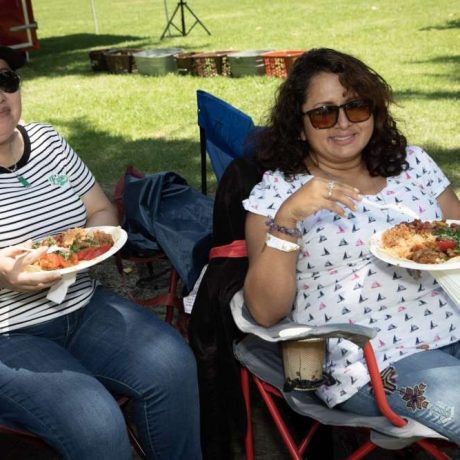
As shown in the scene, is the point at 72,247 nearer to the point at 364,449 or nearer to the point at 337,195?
the point at 337,195

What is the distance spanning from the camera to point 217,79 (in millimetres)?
10438

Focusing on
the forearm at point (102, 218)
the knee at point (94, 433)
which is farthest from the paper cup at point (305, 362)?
the forearm at point (102, 218)

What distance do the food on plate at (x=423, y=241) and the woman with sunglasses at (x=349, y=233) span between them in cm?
16

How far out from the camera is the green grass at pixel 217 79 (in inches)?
281

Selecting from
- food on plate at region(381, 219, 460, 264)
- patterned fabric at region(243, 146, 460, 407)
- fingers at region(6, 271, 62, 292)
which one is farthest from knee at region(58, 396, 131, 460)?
food on plate at region(381, 219, 460, 264)

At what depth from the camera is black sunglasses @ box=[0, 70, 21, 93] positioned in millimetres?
2594

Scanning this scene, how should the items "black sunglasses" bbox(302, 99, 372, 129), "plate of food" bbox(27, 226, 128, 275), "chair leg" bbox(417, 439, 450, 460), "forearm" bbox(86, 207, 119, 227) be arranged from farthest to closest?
1. "forearm" bbox(86, 207, 119, 227)
2. "black sunglasses" bbox(302, 99, 372, 129)
3. "plate of food" bbox(27, 226, 128, 275)
4. "chair leg" bbox(417, 439, 450, 460)

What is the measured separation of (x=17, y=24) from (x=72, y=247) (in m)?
11.9

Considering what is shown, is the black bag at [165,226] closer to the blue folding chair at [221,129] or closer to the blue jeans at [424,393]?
the blue folding chair at [221,129]

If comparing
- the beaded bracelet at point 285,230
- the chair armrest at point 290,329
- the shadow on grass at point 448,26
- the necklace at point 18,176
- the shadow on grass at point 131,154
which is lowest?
the shadow on grass at point 448,26

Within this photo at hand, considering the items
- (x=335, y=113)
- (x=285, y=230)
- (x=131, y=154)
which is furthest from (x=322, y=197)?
(x=131, y=154)

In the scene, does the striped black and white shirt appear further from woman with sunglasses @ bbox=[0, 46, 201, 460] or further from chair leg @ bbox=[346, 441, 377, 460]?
chair leg @ bbox=[346, 441, 377, 460]

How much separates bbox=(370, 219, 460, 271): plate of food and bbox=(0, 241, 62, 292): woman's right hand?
3.04ft

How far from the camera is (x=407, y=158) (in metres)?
2.68
